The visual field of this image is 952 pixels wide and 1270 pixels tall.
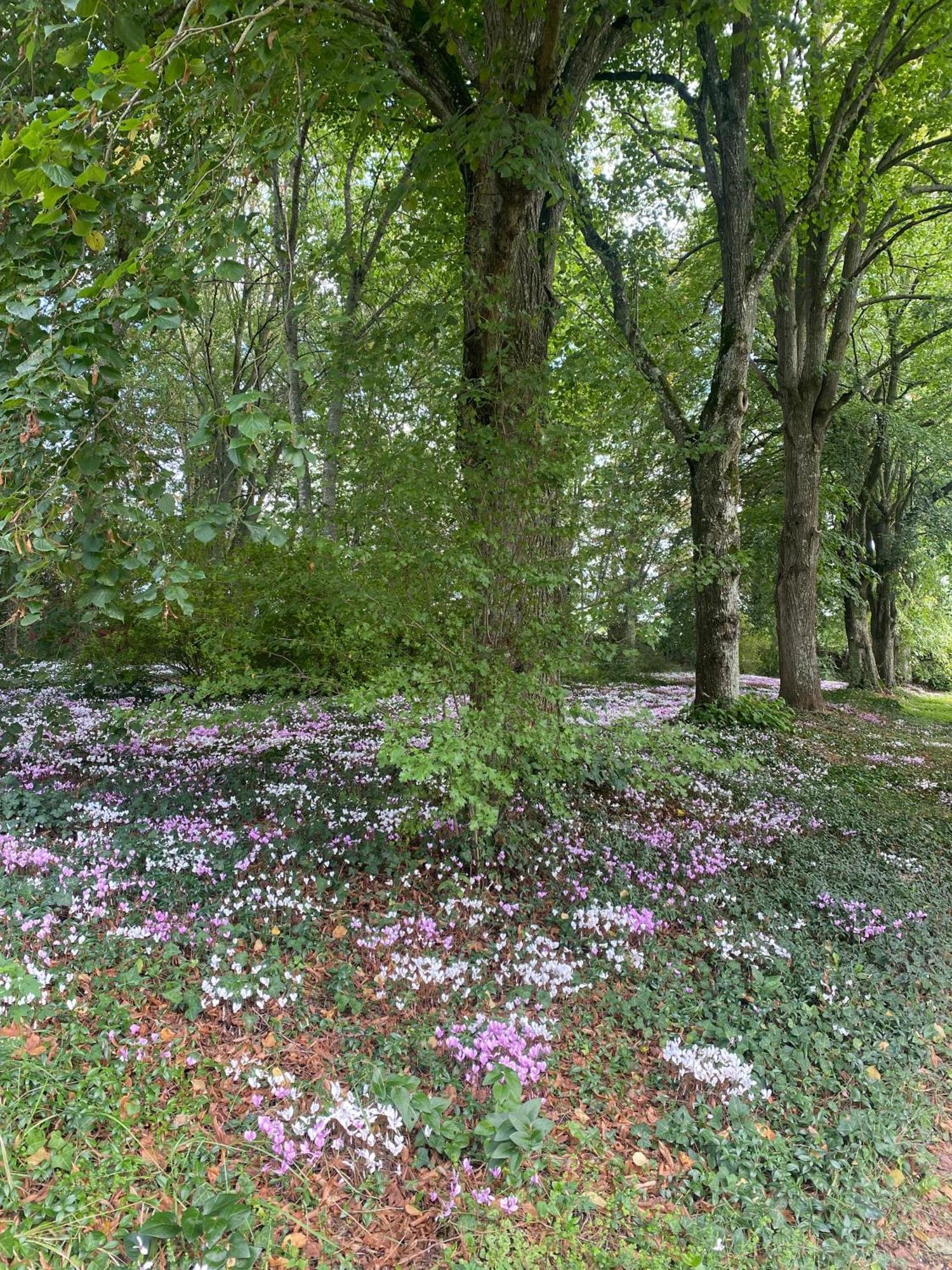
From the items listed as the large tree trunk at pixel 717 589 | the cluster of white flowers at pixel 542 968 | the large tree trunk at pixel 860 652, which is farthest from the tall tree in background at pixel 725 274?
the large tree trunk at pixel 860 652

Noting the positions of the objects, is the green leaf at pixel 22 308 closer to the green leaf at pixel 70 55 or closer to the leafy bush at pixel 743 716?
the green leaf at pixel 70 55

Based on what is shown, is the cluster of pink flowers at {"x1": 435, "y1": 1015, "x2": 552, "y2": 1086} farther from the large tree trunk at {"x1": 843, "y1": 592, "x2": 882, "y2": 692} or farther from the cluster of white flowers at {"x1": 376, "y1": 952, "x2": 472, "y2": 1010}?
the large tree trunk at {"x1": 843, "y1": 592, "x2": 882, "y2": 692}

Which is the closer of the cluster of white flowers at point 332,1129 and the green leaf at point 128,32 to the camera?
the green leaf at point 128,32

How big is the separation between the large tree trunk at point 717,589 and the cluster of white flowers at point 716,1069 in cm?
680

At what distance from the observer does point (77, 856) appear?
391 cm

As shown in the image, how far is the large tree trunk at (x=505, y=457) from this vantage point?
12.7 feet

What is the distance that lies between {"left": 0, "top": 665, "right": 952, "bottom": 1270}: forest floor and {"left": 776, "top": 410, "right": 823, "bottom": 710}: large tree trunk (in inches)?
245

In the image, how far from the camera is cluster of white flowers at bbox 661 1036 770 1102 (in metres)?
2.75

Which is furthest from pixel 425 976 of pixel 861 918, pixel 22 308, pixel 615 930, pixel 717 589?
pixel 717 589

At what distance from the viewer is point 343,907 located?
380 centimetres

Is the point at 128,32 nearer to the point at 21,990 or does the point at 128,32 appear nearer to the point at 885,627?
the point at 21,990

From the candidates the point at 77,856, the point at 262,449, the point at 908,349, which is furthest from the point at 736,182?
the point at 77,856

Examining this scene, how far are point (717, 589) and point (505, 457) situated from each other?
245 inches

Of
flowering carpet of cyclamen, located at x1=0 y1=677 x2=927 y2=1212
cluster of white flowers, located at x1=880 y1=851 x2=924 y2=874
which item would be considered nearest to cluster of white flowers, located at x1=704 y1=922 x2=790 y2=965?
flowering carpet of cyclamen, located at x1=0 y1=677 x2=927 y2=1212
